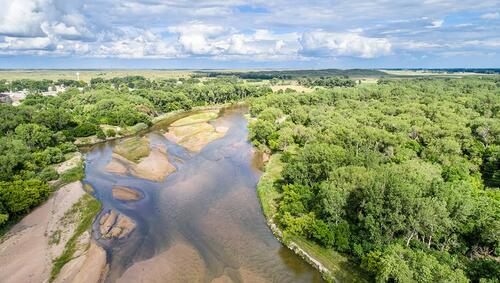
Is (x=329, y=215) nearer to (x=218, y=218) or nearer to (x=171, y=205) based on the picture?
(x=218, y=218)

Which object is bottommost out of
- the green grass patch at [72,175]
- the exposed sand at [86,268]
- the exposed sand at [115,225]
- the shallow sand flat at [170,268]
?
the green grass patch at [72,175]

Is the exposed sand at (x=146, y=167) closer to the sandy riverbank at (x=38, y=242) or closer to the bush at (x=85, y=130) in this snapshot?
the sandy riverbank at (x=38, y=242)

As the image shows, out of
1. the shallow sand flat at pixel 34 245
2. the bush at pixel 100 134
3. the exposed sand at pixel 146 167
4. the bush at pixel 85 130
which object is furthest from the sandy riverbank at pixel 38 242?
the bush at pixel 85 130

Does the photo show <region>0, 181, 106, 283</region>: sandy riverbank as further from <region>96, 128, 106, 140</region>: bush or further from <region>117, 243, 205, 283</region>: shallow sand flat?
<region>96, 128, 106, 140</region>: bush

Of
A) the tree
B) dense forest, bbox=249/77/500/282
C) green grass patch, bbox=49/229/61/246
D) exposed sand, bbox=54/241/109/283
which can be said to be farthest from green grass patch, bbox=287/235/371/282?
the tree

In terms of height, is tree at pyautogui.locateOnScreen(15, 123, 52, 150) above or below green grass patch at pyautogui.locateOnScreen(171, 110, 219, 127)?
above

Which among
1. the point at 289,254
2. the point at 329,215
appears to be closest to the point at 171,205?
the point at 289,254

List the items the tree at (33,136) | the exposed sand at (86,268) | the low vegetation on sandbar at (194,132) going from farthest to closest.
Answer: the low vegetation on sandbar at (194,132)
the tree at (33,136)
the exposed sand at (86,268)
